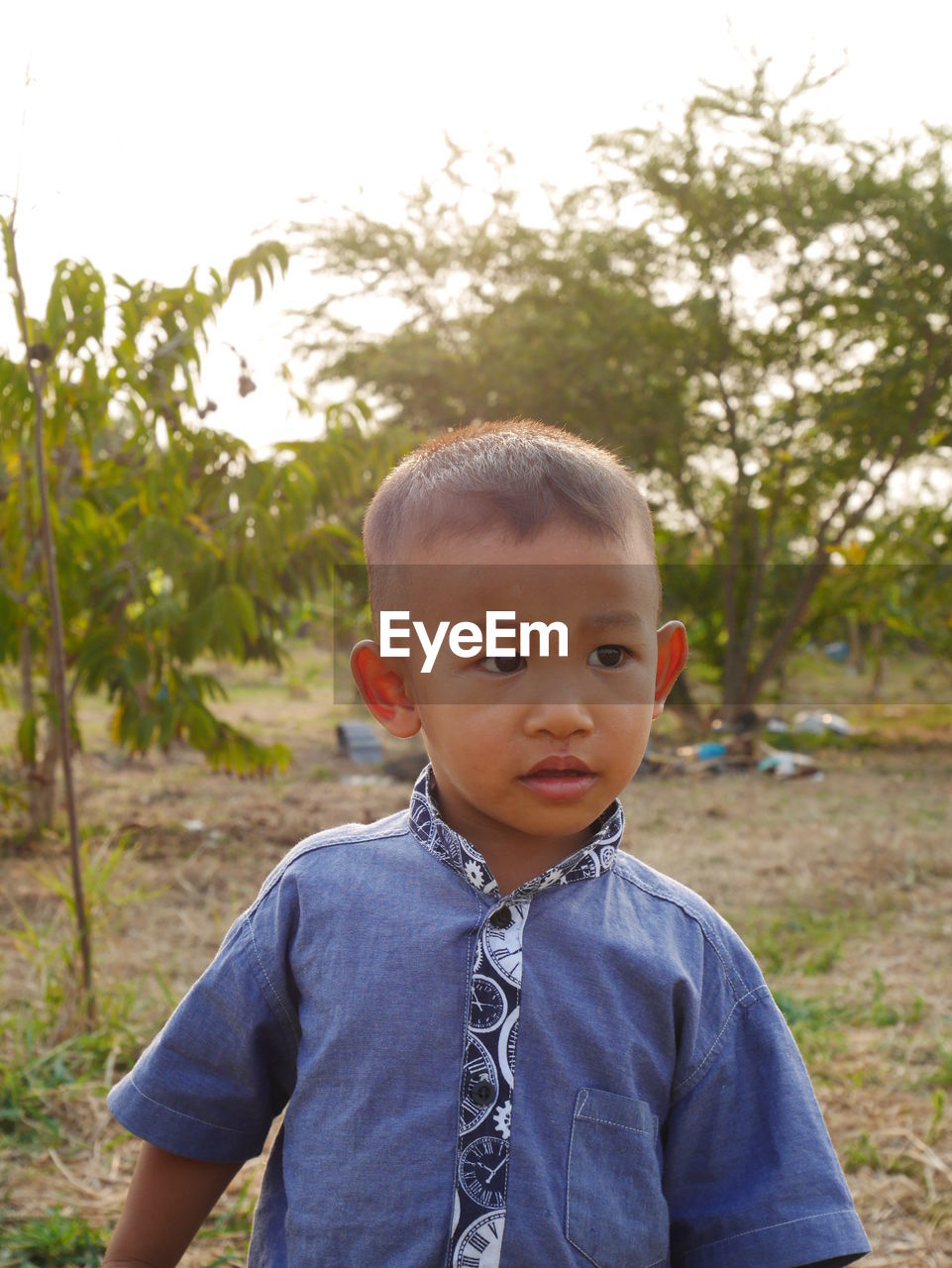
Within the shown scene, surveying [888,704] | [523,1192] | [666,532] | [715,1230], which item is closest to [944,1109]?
[715,1230]

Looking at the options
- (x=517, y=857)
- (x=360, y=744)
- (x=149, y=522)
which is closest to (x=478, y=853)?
(x=517, y=857)

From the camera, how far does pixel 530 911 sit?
1.13m

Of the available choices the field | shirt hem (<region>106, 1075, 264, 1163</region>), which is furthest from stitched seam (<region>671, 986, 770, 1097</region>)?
the field

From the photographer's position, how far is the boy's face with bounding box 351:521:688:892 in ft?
3.49

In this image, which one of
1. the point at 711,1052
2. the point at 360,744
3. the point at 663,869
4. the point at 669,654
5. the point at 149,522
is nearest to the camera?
the point at 711,1052

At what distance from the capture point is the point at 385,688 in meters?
1.21

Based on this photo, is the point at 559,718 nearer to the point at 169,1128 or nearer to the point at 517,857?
the point at 517,857

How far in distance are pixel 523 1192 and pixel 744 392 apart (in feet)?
27.7

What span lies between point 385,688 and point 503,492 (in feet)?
0.82

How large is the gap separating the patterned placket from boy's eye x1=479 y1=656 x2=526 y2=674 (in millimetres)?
190

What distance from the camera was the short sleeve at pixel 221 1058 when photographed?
1198 millimetres

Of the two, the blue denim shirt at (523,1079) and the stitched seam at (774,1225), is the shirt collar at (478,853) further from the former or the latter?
the stitched seam at (774,1225)

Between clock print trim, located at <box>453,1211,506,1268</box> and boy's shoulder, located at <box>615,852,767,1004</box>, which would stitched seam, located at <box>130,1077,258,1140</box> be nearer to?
clock print trim, located at <box>453,1211,506,1268</box>

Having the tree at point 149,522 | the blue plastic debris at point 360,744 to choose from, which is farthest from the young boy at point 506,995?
the blue plastic debris at point 360,744
